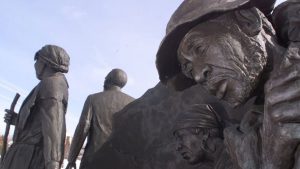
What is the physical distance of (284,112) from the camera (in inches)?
42.1

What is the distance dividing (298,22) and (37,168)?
3.00m

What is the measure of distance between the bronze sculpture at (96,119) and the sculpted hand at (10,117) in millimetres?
632

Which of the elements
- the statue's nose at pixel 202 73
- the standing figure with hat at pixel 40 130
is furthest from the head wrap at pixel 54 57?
the statue's nose at pixel 202 73

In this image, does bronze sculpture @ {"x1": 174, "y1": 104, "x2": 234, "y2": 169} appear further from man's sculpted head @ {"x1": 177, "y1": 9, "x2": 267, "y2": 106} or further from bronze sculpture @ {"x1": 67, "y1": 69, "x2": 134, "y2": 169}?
bronze sculpture @ {"x1": 67, "y1": 69, "x2": 134, "y2": 169}

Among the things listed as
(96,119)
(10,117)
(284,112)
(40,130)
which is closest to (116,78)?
(96,119)

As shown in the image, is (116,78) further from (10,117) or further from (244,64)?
(244,64)

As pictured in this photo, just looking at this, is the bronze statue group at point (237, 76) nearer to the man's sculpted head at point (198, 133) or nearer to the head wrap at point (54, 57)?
the man's sculpted head at point (198, 133)

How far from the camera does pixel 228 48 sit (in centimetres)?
119

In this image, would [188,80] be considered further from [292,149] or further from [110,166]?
[110,166]

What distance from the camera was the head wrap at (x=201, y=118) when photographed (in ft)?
6.05

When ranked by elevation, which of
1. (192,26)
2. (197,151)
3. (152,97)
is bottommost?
(197,151)

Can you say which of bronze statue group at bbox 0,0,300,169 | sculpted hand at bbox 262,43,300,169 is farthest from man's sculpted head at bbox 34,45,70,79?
sculpted hand at bbox 262,43,300,169

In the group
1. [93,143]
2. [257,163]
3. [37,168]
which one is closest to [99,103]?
[93,143]

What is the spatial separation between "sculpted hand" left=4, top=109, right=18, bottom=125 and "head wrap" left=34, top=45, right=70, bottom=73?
55cm
